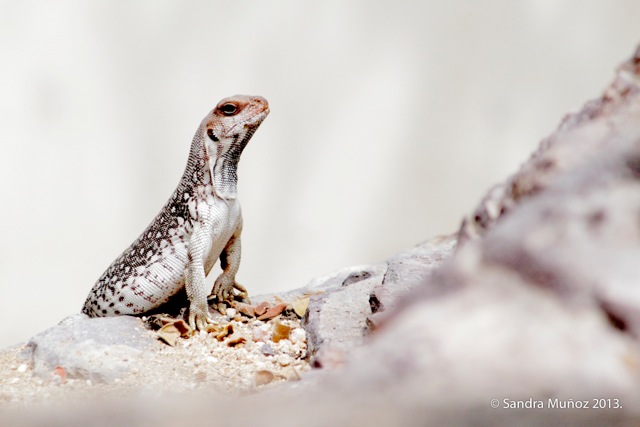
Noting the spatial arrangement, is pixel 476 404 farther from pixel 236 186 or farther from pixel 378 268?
pixel 378 268

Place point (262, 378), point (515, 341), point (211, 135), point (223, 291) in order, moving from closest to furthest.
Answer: point (515, 341) → point (262, 378) → point (211, 135) → point (223, 291)

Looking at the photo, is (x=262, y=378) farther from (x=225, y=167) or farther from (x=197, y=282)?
(x=225, y=167)

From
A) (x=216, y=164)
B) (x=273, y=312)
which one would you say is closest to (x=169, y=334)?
(x=273, y=312)

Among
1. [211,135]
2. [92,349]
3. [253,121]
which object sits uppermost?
[253,121]

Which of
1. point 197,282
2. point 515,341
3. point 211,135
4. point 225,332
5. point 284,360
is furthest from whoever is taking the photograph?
point 211,135

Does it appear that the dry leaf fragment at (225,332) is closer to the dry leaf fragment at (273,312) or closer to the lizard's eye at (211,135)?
the dry leaf fragment at (273,312)

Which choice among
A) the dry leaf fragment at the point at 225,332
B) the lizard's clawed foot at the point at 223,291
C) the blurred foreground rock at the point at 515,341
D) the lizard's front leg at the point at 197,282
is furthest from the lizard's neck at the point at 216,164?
the blurred foreground rock at the point at 515,341

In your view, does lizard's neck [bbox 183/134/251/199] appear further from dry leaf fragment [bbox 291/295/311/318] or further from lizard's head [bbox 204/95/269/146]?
dry leaf fragment [bbox 291/295/311/318]

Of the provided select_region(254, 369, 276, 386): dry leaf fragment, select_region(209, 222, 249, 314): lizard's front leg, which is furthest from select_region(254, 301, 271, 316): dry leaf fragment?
select_region(254, 369, 276, 386): dry leaf fragment
